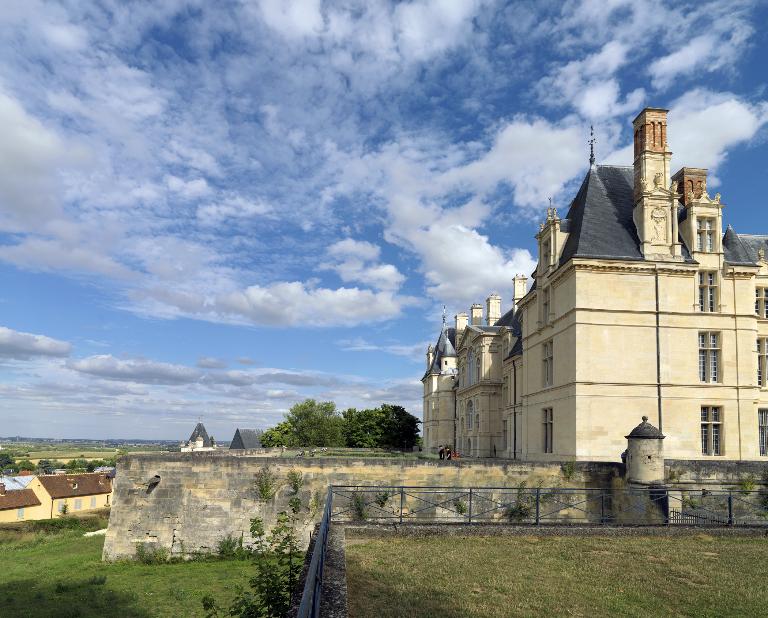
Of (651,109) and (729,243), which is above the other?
(651,109)

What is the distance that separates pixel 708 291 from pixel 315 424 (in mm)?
53424

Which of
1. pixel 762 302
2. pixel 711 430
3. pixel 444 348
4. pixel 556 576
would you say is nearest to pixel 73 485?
pixel 444 348

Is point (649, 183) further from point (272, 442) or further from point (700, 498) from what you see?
point (272, 442)

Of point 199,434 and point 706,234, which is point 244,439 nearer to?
point 199,434

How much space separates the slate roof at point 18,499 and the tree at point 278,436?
86.2ft

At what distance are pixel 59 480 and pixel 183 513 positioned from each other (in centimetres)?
5206

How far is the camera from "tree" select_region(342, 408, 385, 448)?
70.4m

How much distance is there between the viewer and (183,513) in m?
20.0

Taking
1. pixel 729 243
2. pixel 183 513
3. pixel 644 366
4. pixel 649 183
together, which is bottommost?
pixel 183 513

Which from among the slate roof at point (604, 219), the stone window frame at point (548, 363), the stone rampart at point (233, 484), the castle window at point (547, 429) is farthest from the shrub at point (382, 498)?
the slate roof at point (604, 219)

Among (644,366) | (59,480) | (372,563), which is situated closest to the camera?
(372,563)

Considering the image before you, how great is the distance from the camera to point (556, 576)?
9305 mm

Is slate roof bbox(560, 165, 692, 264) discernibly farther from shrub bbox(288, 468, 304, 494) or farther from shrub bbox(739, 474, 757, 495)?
shrub bbox(288, 468, 304, 494)

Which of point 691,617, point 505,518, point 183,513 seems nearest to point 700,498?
point 505,518
